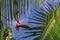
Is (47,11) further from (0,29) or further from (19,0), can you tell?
(0,29)

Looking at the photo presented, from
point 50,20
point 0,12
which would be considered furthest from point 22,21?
point 50,20

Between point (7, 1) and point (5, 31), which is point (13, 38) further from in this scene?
point (7, 1)

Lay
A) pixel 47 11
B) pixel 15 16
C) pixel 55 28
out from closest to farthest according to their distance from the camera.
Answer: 1. pixel 55 28
2. pixel 47 11
3. pixel 15 16

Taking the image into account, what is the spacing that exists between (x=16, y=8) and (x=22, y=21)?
0.15 meters

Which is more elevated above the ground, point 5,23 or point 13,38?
point 5,23

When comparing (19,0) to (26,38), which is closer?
(26,38)

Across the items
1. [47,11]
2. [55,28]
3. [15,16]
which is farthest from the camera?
[15,16]

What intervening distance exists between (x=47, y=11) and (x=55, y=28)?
258mm

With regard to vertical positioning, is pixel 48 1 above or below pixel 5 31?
above

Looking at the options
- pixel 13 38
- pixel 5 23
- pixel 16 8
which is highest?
pixel 16 8

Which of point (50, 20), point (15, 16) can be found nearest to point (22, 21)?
point (15, 16)

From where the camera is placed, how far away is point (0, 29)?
2.65m

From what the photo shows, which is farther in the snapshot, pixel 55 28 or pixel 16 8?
pixel 16 8

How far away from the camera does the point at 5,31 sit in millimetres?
2609
